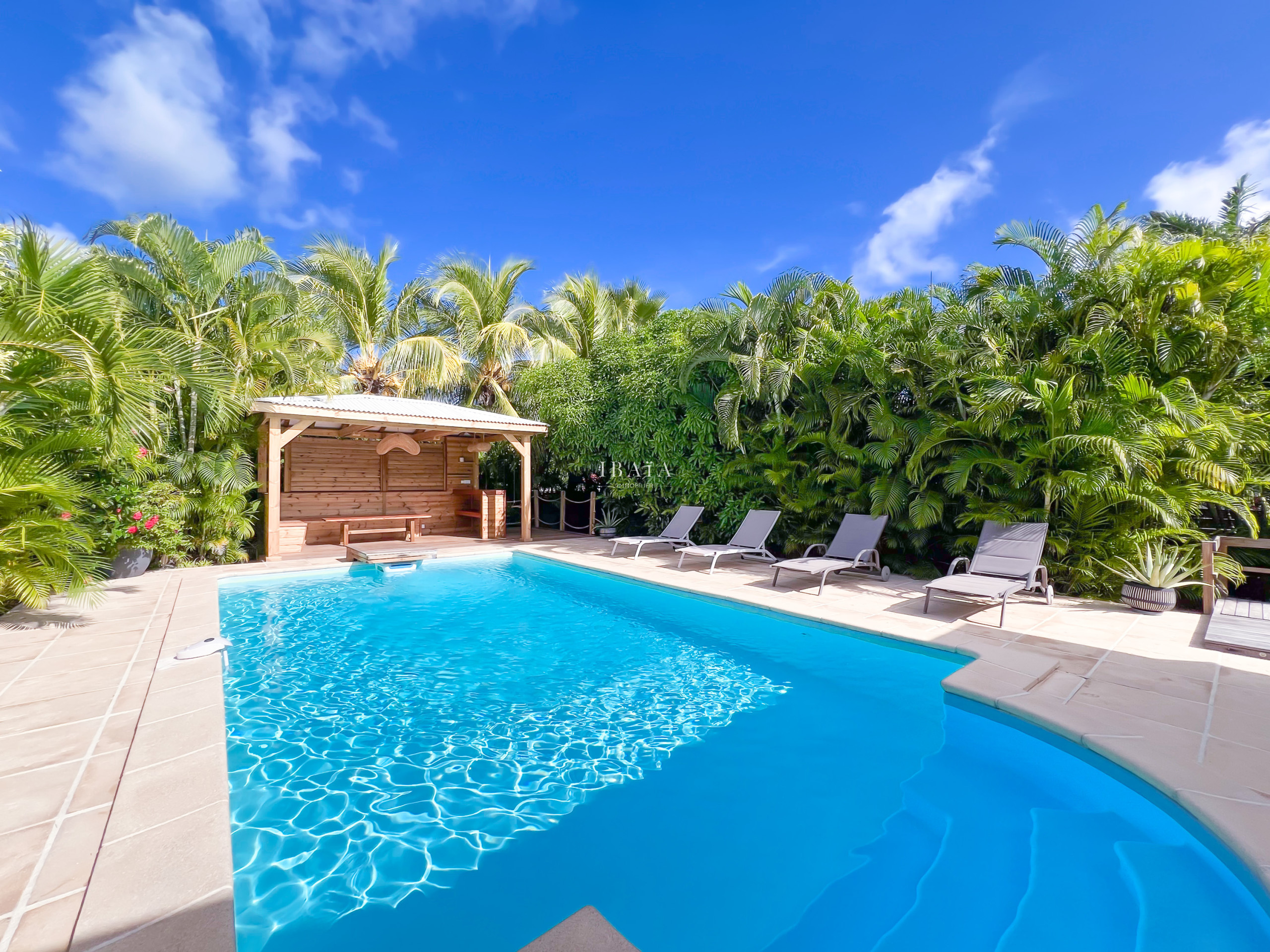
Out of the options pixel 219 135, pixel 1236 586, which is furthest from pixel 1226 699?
pixel 219 135

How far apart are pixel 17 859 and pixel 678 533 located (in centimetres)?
969

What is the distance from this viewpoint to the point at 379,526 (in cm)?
1432

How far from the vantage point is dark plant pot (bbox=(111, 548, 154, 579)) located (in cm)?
837

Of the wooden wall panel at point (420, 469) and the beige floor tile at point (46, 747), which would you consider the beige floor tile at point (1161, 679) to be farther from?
the wooden wall panel at point (420, 469)

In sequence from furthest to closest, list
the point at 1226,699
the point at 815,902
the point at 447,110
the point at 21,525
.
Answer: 1. the point at 447,110
2. the point at 21,525
3. the point at 1226,699
4. the point at 815,902

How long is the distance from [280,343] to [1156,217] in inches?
962

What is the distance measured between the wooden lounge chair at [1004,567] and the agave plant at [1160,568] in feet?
2.90

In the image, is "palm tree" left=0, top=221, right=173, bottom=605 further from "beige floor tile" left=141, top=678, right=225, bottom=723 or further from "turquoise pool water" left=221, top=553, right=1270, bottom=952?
"beige floor tile" left=141, top=678, right=225, bottom=723

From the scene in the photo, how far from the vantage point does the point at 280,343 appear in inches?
387

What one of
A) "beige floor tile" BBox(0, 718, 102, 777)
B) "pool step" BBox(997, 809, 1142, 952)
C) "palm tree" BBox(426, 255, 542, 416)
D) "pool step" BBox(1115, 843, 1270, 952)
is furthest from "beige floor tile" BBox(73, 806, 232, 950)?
"palm tree" BBox(426, 255, 542, 416)

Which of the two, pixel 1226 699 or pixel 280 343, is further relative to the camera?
pixel 280 343

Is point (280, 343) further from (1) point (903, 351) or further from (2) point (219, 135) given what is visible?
(2) point (219, 135)

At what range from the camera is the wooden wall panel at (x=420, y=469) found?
15.5 metres

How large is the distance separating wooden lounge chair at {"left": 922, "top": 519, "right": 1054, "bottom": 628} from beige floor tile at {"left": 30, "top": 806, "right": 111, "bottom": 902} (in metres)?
6.92
